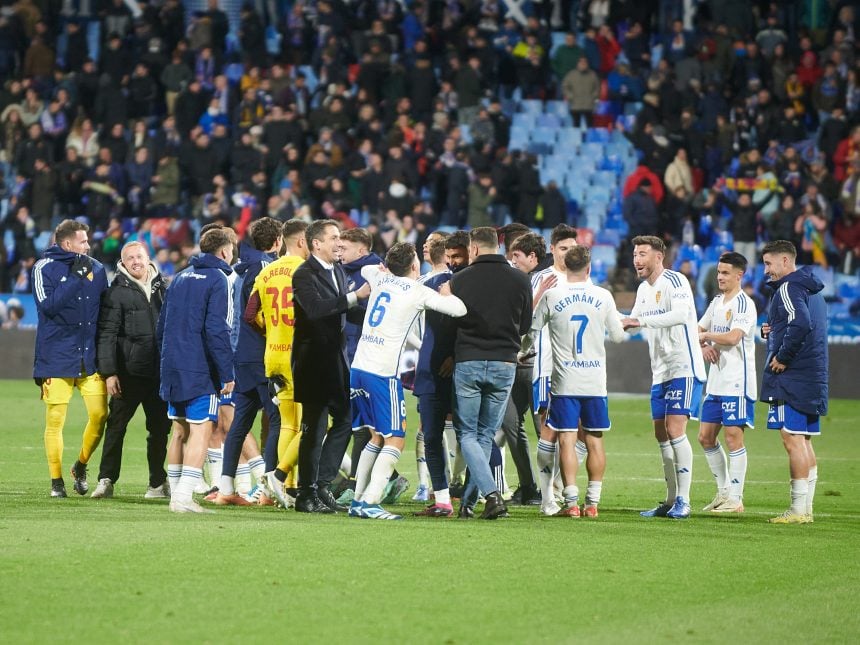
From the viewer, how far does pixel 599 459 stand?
1038cm

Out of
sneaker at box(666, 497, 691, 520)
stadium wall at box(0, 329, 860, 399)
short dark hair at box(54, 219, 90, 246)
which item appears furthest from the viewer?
stadium wall at box(0, 329, 860, 399)

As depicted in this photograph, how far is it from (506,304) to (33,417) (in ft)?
33.8

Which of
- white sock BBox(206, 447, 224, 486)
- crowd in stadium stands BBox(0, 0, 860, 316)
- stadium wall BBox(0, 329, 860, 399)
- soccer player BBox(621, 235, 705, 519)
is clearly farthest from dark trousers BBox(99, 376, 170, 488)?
crowd in stadium stands BBox(0, 0, 860, 316)

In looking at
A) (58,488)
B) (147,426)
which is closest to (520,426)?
(147,426)

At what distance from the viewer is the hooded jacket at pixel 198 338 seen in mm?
10062

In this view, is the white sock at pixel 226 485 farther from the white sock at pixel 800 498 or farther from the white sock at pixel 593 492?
the white sock at pixel 800 498

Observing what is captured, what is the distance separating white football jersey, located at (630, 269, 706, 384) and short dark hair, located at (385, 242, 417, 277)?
6.28 ft

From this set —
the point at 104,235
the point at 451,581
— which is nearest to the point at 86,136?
the point at 104,235

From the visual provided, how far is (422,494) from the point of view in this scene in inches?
461

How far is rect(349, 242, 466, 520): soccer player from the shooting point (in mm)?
9867

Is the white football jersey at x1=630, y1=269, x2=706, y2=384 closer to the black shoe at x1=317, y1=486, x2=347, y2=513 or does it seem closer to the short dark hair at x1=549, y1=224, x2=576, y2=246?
the short dark hair at x1=549, y1=224, x2=576, y2=246

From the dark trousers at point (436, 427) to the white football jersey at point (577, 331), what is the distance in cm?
84

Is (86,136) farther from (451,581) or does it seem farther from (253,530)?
(451,581)

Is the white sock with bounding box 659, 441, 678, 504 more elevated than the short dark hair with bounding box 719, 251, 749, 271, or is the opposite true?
the short dark hair with bounding box 719, 251, 749, 271
